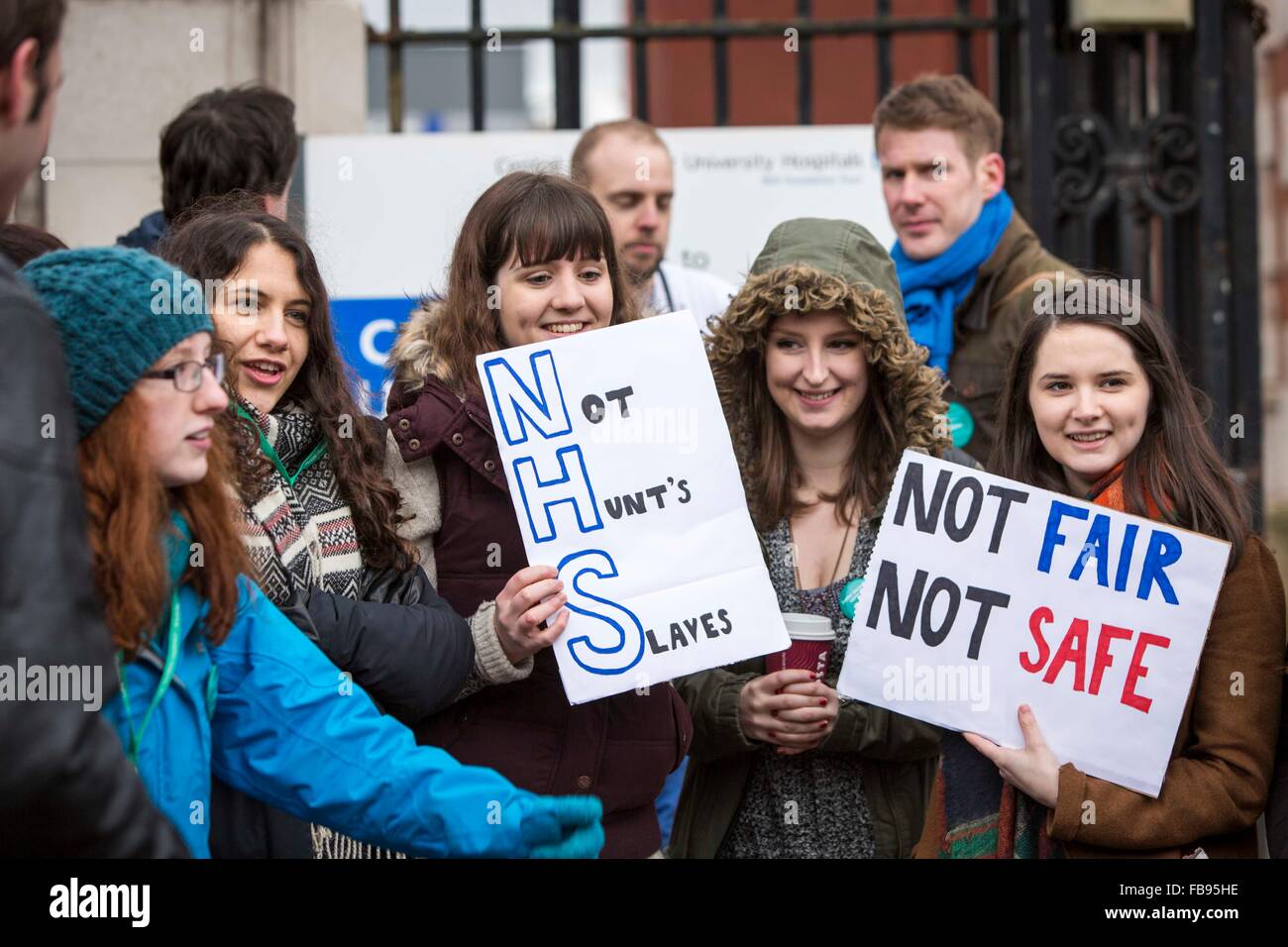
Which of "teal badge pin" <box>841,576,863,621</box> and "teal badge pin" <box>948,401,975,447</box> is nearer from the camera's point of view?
"teal badge pin" <box>841,576,863,621</box>

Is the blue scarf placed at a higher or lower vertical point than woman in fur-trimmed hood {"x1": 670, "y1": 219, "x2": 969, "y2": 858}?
higher

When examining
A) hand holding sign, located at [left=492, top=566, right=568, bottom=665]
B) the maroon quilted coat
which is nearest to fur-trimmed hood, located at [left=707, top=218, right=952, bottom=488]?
the maroon quilted coat

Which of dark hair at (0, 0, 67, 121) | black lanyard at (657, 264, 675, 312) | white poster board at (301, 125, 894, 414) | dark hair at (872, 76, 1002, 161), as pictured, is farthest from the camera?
white poster board at (301, 125, 894, 414)

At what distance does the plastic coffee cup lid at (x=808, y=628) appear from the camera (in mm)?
3006

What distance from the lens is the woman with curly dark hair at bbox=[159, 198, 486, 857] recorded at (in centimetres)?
259

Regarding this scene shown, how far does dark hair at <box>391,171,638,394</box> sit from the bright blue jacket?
34.5 inches

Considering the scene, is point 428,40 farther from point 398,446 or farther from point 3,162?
point 3,162

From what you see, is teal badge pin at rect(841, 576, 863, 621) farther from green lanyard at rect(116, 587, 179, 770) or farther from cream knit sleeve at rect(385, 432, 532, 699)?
green lanyard at rect(116, 587, 179, 770)

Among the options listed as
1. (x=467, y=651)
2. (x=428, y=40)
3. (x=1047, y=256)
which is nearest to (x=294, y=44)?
Answer: (x=428, y=40)

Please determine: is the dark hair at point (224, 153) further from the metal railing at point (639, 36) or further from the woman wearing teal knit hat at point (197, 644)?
the metal railing at point (639, 36)

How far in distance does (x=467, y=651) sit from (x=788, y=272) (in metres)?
1.15

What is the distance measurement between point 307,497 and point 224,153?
1349 mm

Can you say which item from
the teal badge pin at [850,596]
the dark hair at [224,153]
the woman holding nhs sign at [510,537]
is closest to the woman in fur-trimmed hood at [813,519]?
the teal badge pin at [850,596]
